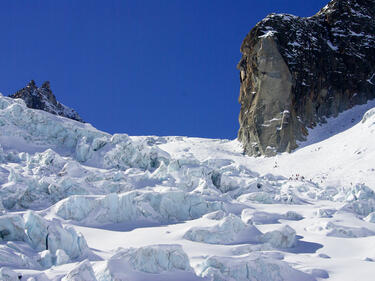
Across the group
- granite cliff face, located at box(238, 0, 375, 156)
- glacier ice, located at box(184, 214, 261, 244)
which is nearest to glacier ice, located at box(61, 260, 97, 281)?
glacier ice, located at box(184, 214, 261, 244)

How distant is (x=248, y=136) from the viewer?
51719mm

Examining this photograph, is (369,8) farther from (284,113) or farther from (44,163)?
(44,163)

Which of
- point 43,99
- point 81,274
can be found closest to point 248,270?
point 81,274

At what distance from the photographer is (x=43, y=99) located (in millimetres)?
72312

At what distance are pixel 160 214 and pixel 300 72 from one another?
36311 millimetres

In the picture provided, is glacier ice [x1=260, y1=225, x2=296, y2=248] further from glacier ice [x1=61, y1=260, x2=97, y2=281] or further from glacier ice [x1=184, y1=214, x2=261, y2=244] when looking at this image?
glacier ice [x1=61, y1=260, x2=97, y2=281]

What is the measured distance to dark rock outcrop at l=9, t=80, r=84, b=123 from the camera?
68812mm

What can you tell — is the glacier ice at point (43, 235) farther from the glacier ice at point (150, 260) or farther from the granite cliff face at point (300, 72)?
the granite cliff face at point (300, 72)

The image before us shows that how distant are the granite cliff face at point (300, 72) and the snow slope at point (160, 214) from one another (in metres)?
11.5

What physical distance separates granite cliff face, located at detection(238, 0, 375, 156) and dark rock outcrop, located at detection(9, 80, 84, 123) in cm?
3212

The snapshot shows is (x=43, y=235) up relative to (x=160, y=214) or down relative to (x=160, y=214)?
down

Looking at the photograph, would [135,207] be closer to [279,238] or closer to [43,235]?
[43,235]

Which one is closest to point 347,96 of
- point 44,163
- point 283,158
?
point 283,158

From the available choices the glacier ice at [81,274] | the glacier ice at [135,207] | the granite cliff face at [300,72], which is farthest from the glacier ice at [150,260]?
the granite cliff face at [300,72]
